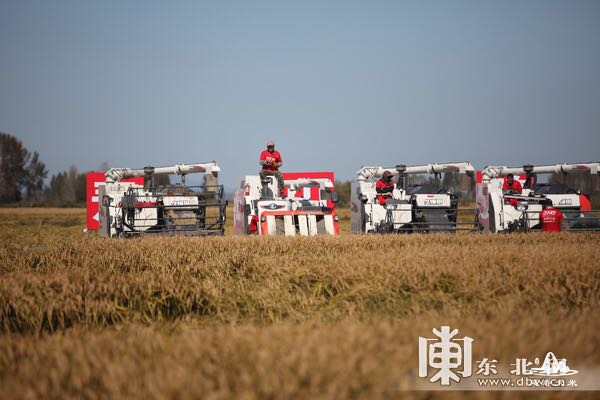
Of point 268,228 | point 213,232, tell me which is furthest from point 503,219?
point 213,232

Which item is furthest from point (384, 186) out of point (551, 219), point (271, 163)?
point (551, 219)

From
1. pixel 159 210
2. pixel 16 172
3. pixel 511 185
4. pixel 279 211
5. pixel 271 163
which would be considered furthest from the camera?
pixel 16 172

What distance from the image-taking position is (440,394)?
6.79ft

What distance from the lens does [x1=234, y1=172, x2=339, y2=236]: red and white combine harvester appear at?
42.4ft

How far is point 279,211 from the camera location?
13156 millimetres

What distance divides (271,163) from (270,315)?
32.3 feet

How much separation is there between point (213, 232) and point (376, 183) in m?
4.93

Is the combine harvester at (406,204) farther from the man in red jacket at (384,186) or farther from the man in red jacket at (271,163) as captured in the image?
the man in red jacket at (271,163)

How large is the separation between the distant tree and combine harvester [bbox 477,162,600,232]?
8418 centimetres

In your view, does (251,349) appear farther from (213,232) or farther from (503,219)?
(503,219)

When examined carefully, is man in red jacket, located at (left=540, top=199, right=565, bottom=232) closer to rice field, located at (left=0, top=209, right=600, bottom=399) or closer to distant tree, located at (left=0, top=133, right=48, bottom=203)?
rice field, located at (left=0, top=209, right=600, bottom=399)

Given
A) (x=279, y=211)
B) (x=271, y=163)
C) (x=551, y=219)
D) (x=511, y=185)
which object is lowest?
(x=551, y=219)

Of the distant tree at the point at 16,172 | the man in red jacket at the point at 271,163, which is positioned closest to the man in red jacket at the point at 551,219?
the man in red jacket at the point at 271,163

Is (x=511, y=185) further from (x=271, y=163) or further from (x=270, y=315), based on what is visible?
(x=270, y=315)
